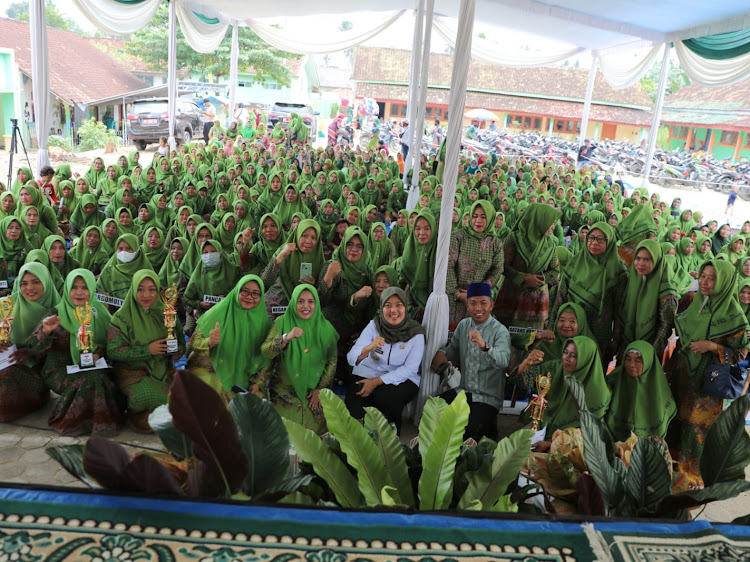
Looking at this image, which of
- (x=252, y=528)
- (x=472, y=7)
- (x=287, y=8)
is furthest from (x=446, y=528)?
(x=287, y=8)

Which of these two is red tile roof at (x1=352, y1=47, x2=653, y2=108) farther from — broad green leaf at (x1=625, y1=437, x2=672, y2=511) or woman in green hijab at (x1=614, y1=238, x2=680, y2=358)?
broad green leaf at (x1=625, y1=437, x2=672, y2=511)

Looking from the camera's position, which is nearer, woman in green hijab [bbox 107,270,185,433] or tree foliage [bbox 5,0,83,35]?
woman in green hijab [bbox 107,270,185,433]

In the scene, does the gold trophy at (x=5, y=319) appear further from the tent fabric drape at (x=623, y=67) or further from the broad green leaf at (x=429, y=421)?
the tent fabric drape at (x=623, y=67)

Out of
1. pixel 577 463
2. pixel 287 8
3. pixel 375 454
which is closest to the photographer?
pixel 375 454

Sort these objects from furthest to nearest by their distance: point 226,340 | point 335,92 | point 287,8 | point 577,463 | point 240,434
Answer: point 335,92 < point 287,8 < point 226,340 < point 577,463 < point 240,434

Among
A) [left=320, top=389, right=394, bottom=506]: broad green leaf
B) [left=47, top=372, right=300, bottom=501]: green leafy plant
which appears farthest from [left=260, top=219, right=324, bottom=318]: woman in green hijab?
[left=47, top=372, right=300, bottom=501]: green leafy plant

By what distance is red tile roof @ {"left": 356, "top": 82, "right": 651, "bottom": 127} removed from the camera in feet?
91.5

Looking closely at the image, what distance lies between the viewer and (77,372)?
3.29 m

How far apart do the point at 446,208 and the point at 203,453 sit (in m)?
2.35

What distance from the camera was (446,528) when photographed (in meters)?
1.04

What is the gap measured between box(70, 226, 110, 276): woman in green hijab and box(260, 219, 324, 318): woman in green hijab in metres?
1.50

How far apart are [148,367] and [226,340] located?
500mm

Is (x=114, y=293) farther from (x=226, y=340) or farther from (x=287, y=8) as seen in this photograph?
(x=287, y=8)

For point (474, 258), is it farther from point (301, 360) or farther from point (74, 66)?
point (74, 66)
